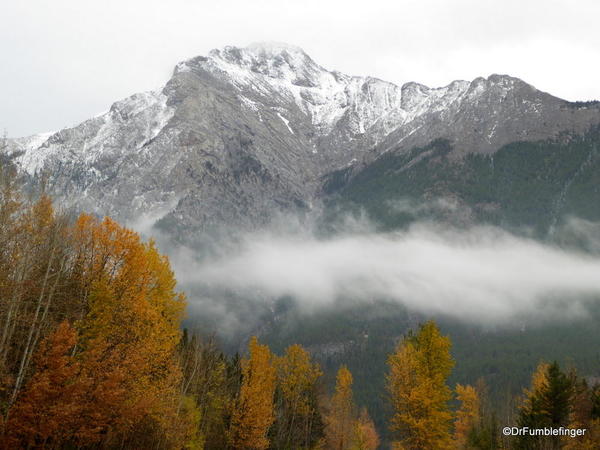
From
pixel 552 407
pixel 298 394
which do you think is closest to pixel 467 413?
pixel 298 394

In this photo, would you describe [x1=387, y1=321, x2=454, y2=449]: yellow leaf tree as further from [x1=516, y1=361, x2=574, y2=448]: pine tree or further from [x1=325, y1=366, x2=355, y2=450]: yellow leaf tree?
[x1=325, y1=366, x2=355, y2=450]: yellow leaf tree

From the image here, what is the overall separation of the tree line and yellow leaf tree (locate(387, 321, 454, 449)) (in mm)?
89

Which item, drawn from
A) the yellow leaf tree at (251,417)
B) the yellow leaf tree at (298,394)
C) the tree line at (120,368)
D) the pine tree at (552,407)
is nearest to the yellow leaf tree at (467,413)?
the tree line at (120,368)

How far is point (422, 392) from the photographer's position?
43.2 m

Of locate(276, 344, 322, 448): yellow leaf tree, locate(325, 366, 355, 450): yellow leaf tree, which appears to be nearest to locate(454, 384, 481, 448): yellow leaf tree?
locate(325, 366, 355, 450): yellow leaf tree

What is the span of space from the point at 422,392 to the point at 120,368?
22668mm

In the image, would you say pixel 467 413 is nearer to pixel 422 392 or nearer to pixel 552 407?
pixel 552 407

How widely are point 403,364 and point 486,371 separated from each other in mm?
165311

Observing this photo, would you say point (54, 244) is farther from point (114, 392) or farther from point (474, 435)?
point (474, 435)

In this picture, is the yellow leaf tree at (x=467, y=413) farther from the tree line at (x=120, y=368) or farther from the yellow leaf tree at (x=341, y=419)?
the yellow leaf tree at (x=341, y=419)

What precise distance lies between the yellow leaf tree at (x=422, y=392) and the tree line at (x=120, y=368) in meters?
0.09

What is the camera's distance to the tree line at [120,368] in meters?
26.0

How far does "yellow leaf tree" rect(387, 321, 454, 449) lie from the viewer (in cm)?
4353

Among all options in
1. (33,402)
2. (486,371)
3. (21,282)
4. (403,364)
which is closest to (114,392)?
(33,402)
